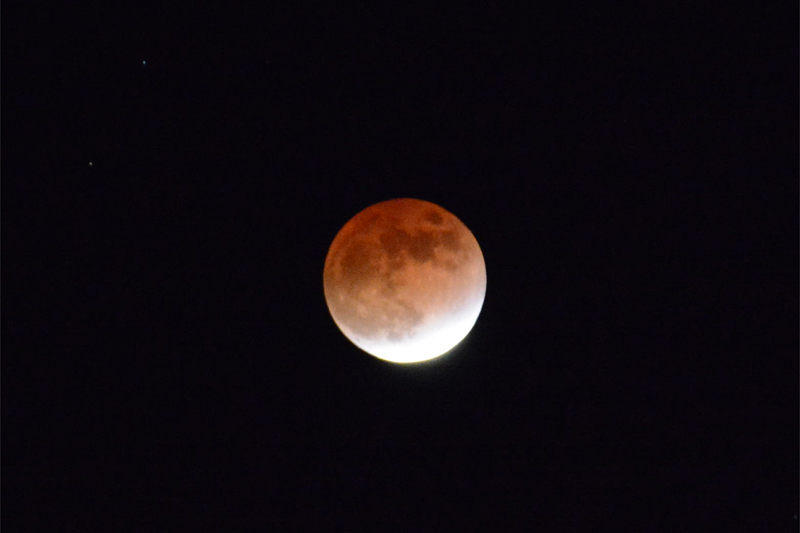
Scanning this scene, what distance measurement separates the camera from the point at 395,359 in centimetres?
427

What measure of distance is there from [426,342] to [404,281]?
618 millimetres

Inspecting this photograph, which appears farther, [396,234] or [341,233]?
[341,233]

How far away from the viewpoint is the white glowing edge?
3.98m

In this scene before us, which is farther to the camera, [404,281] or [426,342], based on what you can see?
[426,342]

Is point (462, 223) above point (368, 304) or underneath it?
above

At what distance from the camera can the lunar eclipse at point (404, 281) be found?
389 cm

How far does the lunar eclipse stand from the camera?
389 centimetres

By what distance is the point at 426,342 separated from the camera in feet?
13.2

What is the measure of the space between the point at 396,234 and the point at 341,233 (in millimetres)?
686

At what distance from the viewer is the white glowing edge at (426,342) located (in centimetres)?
398

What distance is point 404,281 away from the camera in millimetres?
3867

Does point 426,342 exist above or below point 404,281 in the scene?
below

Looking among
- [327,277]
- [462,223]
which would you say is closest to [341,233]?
[327,277]

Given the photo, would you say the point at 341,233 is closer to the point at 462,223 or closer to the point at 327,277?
the point at 327,277
